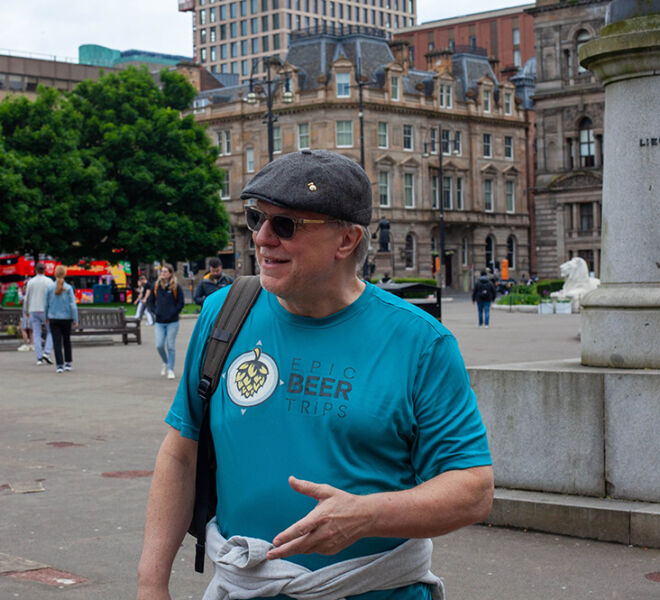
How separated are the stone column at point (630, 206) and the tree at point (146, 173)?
157 feet

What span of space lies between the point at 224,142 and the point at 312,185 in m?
78.9

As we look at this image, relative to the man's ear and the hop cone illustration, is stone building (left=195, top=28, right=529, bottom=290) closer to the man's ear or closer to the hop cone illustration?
the man's ear

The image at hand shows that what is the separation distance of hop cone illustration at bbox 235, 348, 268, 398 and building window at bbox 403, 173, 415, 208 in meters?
74.9

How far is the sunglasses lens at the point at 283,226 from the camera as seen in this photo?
2.62 m

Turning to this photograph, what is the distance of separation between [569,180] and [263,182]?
73.9m

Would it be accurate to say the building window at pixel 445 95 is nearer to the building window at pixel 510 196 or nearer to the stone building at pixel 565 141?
the stone building at pixel 565 141

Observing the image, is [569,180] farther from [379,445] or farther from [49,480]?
[379,445]

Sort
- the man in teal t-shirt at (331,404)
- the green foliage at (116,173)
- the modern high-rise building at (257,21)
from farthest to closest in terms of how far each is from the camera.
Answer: the modern high-rise building at (257,21) → the green foliage at (116,173) → the man in teal t-shirt at (331,404)

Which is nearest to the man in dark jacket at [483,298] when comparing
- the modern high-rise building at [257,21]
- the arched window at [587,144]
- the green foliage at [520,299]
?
the green foliage at [520,299]

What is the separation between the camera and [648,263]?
701cm

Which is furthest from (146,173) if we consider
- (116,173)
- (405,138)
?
(405,138)

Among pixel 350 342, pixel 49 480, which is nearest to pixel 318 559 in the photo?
pixel 350 342

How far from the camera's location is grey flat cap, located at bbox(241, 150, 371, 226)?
256cm

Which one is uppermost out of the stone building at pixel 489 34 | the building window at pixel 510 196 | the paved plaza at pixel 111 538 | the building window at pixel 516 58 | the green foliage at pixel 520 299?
the stone building at pixel 489 34
